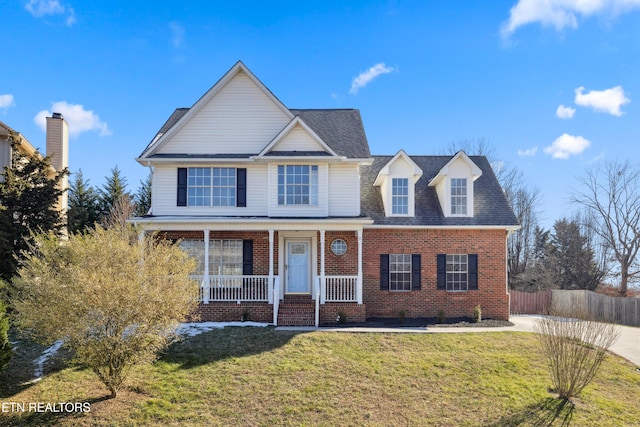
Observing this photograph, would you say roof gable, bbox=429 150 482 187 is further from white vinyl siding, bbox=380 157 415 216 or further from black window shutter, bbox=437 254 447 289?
black window shutter, bbox=437 254 447 289

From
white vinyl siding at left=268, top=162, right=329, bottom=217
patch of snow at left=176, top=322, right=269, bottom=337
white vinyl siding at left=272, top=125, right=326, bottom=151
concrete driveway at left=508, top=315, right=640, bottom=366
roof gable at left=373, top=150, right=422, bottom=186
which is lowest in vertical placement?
concrete driveway at left=508, top=315, right=640, bottom=366

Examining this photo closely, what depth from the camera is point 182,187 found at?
16.6m

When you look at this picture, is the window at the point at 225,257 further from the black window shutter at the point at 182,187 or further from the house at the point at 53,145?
the house at the point at 53,145

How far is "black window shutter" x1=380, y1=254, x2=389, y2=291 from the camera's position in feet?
55.0

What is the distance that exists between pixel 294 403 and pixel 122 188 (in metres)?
27.1

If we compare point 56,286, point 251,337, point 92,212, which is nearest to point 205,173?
point 251,337

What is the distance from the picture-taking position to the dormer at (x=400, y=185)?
1725cm

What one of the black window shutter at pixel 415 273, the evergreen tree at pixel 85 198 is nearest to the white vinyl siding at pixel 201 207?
the black window shutter at pixel 415 273

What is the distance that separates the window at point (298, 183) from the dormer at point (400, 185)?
9.84ft

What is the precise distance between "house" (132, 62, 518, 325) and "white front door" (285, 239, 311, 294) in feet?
0.13

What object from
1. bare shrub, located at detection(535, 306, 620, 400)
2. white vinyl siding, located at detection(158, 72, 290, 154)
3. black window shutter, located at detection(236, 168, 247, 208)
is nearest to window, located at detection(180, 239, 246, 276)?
black window shutter, located at detection(236, 168, 247, 208)

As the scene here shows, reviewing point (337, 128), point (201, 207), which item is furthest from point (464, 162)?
point (201, 207)

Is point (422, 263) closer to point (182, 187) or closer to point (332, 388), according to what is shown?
point (332, 388)

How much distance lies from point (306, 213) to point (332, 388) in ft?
25.1
